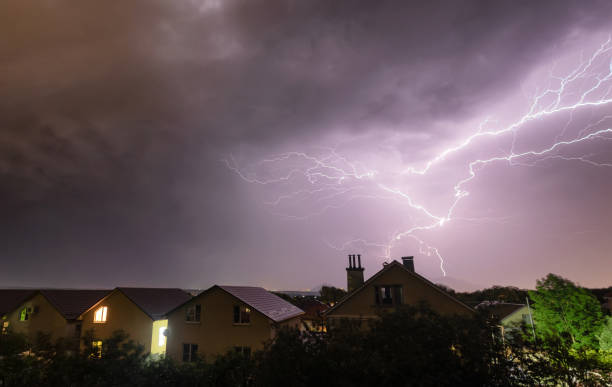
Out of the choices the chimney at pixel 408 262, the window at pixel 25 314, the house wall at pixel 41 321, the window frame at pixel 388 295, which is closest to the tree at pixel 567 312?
the chimney at pixel 408 262

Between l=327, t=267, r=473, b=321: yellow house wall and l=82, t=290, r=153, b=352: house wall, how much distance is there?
695 inches

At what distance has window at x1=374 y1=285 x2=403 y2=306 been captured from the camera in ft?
80.2

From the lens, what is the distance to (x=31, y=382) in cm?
906

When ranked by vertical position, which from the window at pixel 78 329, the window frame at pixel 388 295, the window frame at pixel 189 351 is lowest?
the window frame at pixel 189 351

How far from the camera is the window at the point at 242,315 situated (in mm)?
25438

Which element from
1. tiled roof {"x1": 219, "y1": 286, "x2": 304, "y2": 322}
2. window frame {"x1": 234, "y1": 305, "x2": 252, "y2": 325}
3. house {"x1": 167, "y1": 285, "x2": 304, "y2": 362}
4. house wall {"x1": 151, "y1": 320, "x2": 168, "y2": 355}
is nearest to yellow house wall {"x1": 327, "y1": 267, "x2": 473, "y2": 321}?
tiled roof {"x1": 219, "y1": 286, "x2": 304, "y2": 322}

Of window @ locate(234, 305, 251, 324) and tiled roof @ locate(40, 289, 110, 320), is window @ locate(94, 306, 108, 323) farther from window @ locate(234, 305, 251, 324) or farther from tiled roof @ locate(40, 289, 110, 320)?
window @ locate(234, 305, 251, 324)

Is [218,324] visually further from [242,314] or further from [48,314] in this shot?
[48,314]

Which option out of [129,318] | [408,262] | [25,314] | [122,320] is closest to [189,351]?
[129,318]

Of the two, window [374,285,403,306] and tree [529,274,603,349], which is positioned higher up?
window [374,285,403,306]

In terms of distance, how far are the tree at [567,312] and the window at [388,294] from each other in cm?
1284

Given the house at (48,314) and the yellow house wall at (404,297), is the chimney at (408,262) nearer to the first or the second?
the yellow house wall at (404,297)

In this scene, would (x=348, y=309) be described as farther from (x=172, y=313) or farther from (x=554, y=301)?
(x=554, y=301)

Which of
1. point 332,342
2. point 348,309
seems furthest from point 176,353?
point 332,342
